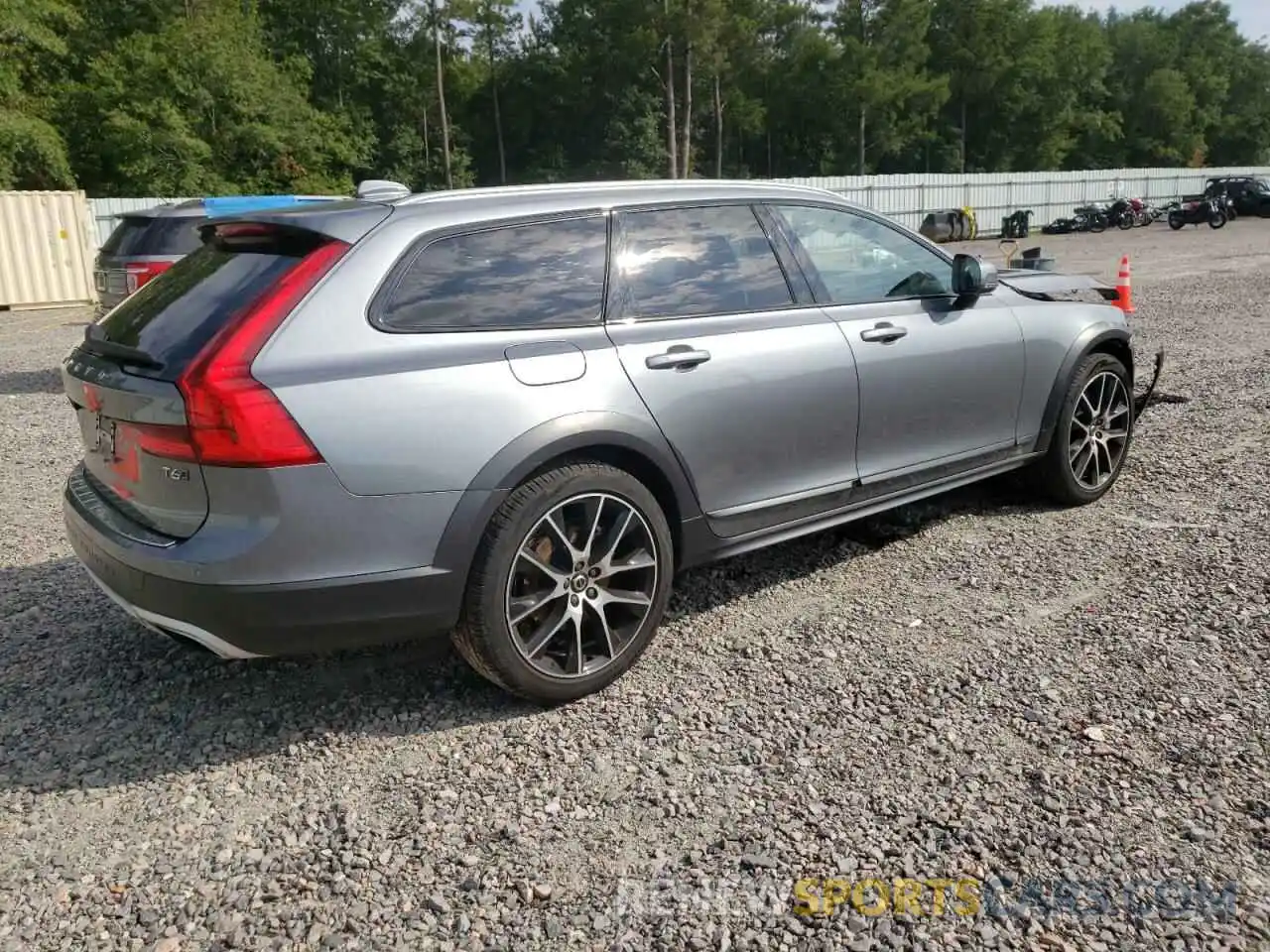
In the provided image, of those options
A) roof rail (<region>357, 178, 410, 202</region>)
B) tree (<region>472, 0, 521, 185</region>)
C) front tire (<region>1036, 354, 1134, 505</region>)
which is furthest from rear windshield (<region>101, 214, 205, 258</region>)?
tree (<region>472, 0, 521, 185</region>)

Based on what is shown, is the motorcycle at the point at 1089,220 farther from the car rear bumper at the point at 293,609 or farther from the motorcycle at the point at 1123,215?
the car rear bumper at the point at 293,609

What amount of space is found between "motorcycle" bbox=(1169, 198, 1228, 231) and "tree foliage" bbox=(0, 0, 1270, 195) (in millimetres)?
27623

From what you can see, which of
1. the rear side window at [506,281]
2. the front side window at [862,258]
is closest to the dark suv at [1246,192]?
the front side window at [862,258]

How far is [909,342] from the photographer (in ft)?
14.7

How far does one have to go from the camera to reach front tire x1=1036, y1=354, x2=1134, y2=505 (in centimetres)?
525

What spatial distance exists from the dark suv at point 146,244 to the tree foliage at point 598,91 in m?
26.8

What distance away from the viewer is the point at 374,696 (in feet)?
12.2

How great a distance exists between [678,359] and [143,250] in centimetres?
752

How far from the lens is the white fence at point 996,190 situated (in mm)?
36281

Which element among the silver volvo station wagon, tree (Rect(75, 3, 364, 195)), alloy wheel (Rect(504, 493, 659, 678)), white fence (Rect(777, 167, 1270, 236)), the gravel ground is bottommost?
the gravel ground

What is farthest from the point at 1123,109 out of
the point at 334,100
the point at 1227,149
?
the point at 334,100

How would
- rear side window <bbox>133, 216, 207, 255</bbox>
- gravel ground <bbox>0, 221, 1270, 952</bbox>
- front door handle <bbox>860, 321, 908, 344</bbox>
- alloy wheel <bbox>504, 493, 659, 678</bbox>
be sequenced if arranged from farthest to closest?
rear side window <bbox>133, 216, 207, 255</bbox>, front door handle <bbox>860, 321, 908, 344</bbox>, alloy wheel <bbox>504, 493, 659, 678</bbox>, gravel ground <bbox>0, 221, 1270, 952</bbox>

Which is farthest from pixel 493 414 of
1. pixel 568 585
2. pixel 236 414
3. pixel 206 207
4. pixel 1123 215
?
pixel 1123 215

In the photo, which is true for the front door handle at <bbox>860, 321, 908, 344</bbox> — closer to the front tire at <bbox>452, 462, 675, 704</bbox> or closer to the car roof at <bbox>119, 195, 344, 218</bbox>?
the front tire at <bbox>452, 462, 675, 704</bbox>
